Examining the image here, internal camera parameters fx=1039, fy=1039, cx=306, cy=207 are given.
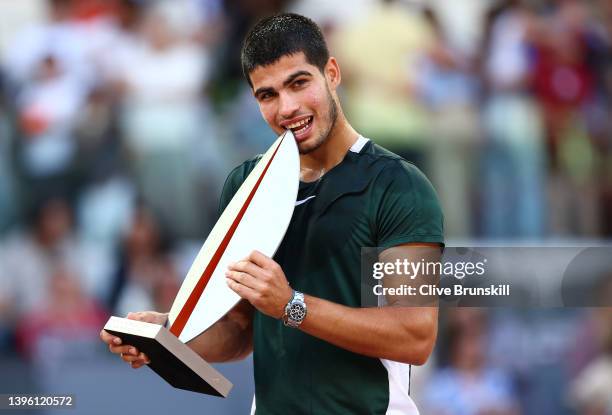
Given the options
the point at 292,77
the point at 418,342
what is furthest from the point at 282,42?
the point at 418,342

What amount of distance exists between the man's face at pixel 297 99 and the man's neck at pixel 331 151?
6 cm

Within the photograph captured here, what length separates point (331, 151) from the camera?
9.81ft

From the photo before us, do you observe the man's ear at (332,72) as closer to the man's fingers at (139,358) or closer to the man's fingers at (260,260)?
the man's fingers at (260,260)

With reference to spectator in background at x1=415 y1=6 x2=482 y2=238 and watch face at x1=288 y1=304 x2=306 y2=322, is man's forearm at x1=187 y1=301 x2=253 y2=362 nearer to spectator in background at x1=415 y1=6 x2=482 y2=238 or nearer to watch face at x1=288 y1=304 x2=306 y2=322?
watch face at x1=288 y1=304 x2=306 y2=322

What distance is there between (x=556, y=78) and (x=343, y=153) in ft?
14.3

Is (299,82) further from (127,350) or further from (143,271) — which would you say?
(143,271)

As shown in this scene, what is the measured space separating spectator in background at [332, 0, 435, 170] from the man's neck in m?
3.64

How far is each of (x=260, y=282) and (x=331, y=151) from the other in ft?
2.00

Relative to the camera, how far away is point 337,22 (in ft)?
22.1

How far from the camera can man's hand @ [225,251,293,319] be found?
2.51m

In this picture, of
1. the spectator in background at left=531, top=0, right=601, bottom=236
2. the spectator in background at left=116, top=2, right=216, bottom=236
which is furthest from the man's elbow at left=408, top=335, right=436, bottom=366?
the spectator in background at left=531, top=0, right=601, bottom=236

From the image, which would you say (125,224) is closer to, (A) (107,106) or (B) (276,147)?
(A) (107,106)

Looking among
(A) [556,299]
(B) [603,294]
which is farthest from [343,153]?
(B) [603,294]

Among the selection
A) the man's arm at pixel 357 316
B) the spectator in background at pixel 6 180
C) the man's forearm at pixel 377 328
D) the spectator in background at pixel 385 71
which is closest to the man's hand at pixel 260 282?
the man's arm at pixel 357 316
